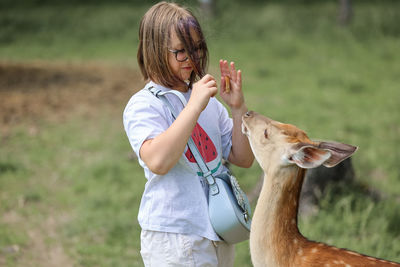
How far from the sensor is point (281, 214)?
194 cm

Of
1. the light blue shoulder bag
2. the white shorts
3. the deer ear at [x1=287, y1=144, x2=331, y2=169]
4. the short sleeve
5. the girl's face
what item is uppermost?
the girl's face

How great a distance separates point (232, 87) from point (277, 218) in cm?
55

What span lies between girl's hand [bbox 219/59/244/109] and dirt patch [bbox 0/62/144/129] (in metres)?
4.65

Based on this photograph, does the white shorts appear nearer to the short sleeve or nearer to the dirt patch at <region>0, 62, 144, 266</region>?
the short sleeve

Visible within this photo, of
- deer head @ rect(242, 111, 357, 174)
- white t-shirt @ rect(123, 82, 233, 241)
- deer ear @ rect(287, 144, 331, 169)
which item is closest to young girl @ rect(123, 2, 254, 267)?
white t-shirt @ rect(123, 82, 233, 241)

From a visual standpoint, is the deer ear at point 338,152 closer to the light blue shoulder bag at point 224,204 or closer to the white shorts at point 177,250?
the light blue shoulder bag at point 224,204

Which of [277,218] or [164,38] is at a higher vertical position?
[164,38]

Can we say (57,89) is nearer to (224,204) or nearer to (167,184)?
(167,184)

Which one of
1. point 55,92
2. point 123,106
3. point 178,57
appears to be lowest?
point 178,57

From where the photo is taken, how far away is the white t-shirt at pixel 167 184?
1.91 meters

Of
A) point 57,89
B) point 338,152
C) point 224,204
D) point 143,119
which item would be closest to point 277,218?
point 224,204

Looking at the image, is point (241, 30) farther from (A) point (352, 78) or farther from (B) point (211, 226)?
(B) point (211, 226)

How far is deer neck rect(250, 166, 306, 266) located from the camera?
6.30ft

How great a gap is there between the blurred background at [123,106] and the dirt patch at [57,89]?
0.08 feet
